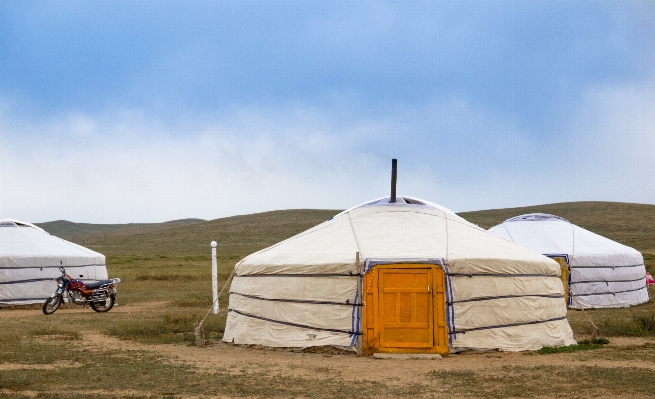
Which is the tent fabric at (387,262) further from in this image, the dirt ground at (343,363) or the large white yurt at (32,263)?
the large white yurt at (32,263)

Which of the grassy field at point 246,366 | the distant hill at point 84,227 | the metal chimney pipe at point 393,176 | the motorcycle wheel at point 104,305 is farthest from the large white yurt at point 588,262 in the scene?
the distant hill at point 84,227

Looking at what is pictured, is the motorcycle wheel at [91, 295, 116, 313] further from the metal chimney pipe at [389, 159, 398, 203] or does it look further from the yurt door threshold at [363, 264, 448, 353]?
the yurt door threshold at [363, 264, 448, 353]

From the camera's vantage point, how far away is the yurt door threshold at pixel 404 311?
30.6 ft

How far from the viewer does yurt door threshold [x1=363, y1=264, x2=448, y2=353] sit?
9328 mm

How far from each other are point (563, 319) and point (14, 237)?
11757 millimetres

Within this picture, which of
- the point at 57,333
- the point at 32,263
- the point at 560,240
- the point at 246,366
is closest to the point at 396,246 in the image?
the point at 246,366

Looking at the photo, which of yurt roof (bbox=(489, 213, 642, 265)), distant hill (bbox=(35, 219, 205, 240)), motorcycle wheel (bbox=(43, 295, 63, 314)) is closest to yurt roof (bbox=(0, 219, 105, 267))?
motorcycle wheel (bbox=(43, 295, 63, 314))

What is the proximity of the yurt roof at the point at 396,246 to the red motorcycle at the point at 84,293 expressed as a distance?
5.78 m

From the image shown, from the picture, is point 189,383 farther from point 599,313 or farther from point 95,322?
point 599,313

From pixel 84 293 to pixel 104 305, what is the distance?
1.55 ft

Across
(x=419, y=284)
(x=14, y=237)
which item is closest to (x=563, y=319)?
(x=419, y=284)

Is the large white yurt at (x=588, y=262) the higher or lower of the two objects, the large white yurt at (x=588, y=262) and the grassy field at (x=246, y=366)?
the higher

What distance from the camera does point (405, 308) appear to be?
934 centimetres

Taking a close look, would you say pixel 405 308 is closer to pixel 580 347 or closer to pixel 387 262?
pixel 387 262
